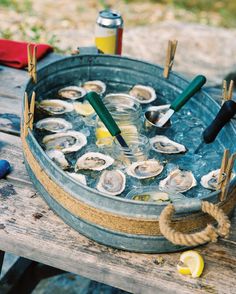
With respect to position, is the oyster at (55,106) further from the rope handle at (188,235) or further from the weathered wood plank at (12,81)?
the rope handle at (188,235)

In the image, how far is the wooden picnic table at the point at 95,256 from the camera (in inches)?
48.1

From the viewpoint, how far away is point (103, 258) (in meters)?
1.25

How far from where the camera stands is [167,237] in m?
1.13

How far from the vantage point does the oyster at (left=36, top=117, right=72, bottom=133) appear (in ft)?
5.08

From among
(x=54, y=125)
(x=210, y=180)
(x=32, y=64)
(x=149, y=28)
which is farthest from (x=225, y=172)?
(x=149, y=28)

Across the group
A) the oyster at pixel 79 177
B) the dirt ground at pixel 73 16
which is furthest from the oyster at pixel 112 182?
the dirt ground at pixel 73 16

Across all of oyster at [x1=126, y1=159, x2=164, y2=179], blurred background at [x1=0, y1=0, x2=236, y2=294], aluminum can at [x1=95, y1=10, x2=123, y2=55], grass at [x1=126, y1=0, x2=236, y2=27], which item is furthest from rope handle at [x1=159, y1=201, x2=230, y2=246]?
grass at [x1=126, y1=0, x2=236, y2=27]

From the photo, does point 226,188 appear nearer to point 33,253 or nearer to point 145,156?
point 145,156

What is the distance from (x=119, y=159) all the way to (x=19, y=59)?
885mm

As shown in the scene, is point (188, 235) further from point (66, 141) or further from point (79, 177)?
point (66, 141)

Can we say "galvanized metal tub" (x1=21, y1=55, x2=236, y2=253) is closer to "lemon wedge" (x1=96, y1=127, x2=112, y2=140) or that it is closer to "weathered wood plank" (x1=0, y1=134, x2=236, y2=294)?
"weathered wood plank" (x1=0, y1=134, x2=236, y2=294)

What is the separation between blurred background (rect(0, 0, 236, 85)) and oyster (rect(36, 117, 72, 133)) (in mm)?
2049

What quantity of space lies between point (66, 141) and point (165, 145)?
27cm

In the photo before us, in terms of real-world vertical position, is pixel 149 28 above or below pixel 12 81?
below
